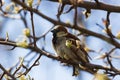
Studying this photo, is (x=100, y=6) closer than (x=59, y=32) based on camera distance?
Yes

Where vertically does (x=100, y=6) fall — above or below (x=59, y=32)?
above

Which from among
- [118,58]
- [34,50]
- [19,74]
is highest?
[34,50]

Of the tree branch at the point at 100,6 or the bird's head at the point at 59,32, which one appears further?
the bird's head at the point at 59,32

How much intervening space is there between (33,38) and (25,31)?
0.37 ft

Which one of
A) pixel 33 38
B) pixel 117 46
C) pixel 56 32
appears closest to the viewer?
pixel 117 46

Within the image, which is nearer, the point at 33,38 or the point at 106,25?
the point at 106,25

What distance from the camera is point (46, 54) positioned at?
62.9 inches

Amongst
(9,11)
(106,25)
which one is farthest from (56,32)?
(106,25)

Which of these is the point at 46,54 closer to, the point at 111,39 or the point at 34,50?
the point at 34,50

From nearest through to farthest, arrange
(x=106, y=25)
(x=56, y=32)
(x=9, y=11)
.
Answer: (x=106, y=25), (x=9, y=11), (x=56, y=32)

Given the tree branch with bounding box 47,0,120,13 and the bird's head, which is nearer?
the tree branch with bounding box 47,0,120,13

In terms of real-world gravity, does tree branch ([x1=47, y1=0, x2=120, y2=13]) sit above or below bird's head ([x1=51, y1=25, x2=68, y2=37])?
above

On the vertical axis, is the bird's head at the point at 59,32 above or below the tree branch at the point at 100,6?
below

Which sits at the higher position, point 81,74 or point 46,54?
point 46,54
